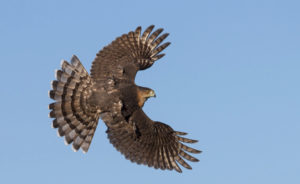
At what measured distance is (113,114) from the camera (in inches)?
605

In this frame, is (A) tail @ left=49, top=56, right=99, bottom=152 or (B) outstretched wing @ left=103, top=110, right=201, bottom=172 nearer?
(A) tail @ left=49, top=56, right=99, bottom=152

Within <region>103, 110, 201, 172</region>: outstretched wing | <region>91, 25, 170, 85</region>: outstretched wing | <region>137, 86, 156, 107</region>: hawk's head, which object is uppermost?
<region>91, 25, 170, 85</region>: outstretched wing

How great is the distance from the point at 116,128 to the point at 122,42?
2.64 meters

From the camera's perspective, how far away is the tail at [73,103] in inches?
609

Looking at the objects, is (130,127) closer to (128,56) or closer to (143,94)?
(143,94)

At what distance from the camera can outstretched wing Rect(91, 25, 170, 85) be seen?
1597 centimetres

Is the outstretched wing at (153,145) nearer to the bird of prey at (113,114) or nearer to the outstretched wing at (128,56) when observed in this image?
the bird of prey at (113,114)

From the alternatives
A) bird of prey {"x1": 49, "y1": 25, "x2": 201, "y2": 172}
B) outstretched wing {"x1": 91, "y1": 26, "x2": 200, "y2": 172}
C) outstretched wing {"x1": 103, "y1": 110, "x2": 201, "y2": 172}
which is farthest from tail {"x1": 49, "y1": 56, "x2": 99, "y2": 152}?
outstretched wing {"x1": 103, "y1": 110, "x2": 201, "y2": 172}

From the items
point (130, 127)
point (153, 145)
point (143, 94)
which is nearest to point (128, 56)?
point (143, 94)

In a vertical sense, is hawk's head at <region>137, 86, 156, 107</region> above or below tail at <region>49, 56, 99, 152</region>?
above

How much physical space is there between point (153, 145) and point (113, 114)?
1522 millimetres

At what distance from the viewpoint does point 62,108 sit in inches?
610

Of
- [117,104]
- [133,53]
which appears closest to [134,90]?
[117,104]

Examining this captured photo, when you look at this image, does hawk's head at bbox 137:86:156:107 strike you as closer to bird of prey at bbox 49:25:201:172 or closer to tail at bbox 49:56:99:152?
bird of prey at bbox 49:25:201:172
